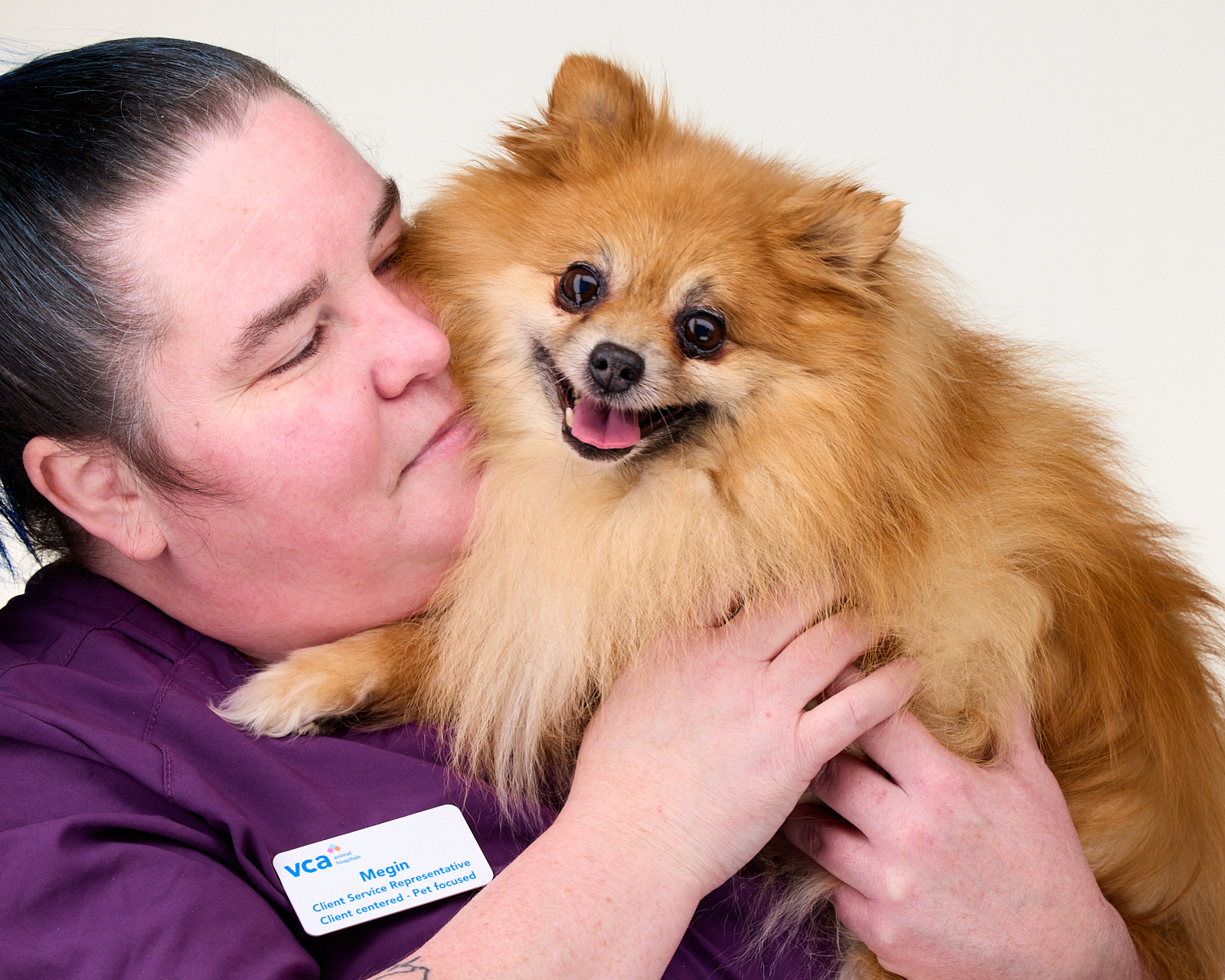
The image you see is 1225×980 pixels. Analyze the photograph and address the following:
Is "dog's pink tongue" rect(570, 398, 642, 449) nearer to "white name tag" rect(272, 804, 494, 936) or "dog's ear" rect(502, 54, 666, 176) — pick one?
"dog's ear" rect(502, 54, 666, 176)

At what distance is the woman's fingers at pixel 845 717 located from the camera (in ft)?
4.90

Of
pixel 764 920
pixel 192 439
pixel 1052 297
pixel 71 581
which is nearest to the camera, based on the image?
pixel 192 439

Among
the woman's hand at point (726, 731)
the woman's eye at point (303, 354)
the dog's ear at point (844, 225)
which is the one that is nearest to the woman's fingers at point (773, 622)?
the woman's hand at point (726, 731)

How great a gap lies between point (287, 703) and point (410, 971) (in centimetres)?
58

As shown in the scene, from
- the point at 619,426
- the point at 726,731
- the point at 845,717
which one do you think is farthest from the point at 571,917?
the point at 619,426

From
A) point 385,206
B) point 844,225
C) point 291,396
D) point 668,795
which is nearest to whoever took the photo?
point 668,795

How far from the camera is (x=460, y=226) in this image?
74.2 inches

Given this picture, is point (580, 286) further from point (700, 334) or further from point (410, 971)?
point (410, 971)

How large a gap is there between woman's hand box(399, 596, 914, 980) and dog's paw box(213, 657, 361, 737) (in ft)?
1.38

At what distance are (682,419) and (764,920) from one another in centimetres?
79

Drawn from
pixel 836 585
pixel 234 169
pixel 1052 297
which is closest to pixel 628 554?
pixel 836 585

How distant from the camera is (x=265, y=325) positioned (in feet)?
5.08

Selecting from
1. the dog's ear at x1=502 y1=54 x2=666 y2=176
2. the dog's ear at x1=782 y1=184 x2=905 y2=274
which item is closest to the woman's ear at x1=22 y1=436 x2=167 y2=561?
the dog's ear at x1=502 y1=54 x2=666 y2=176

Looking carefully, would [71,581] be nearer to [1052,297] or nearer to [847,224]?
[847,224]
